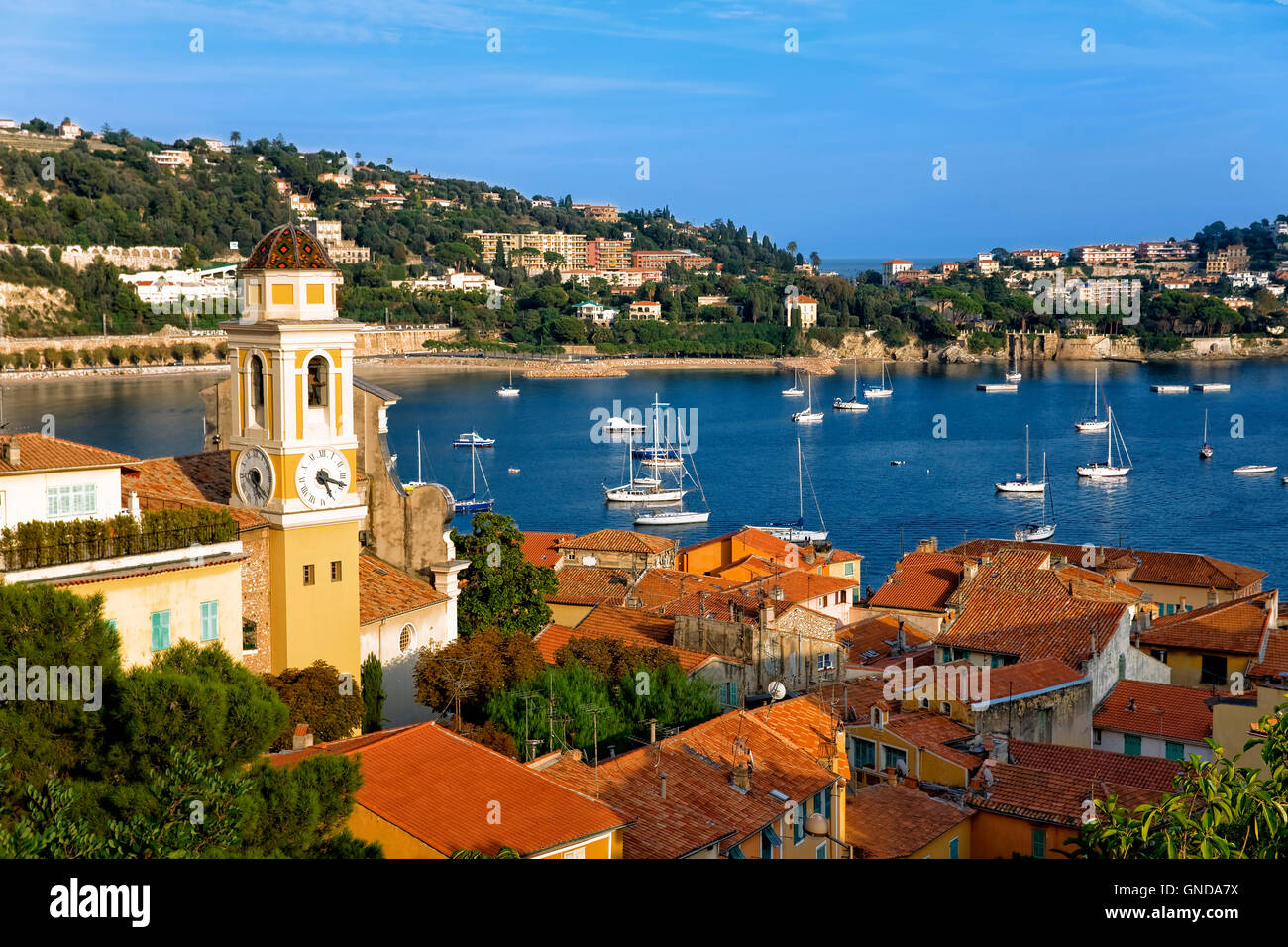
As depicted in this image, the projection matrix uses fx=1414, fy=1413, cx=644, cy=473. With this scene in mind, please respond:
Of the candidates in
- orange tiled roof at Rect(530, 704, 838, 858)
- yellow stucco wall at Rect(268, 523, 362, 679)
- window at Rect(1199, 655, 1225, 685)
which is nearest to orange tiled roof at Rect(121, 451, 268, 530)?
yellow stucco wall at Rect(268, 523, 362, 679)

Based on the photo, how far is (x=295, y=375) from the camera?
13242 mm

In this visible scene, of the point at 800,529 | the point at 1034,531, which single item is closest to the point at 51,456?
the point at 800,529

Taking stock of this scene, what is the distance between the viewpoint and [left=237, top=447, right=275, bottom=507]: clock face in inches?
520

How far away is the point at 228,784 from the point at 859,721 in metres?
8.52

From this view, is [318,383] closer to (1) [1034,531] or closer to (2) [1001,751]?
(2) [1001,751]

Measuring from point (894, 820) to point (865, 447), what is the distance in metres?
64.9

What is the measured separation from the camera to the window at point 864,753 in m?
13.5

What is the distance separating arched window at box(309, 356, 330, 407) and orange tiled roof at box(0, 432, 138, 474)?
188cm

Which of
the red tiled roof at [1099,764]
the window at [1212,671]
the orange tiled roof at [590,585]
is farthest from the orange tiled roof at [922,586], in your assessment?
the red tiled roof at [1099,764]

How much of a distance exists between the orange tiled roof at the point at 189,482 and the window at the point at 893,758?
6215 mm

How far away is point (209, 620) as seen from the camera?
38.4ft

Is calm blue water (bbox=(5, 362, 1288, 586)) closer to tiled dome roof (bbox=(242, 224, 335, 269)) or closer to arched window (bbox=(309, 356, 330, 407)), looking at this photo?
arched window (bbox=(309, 356, 330, 407))
